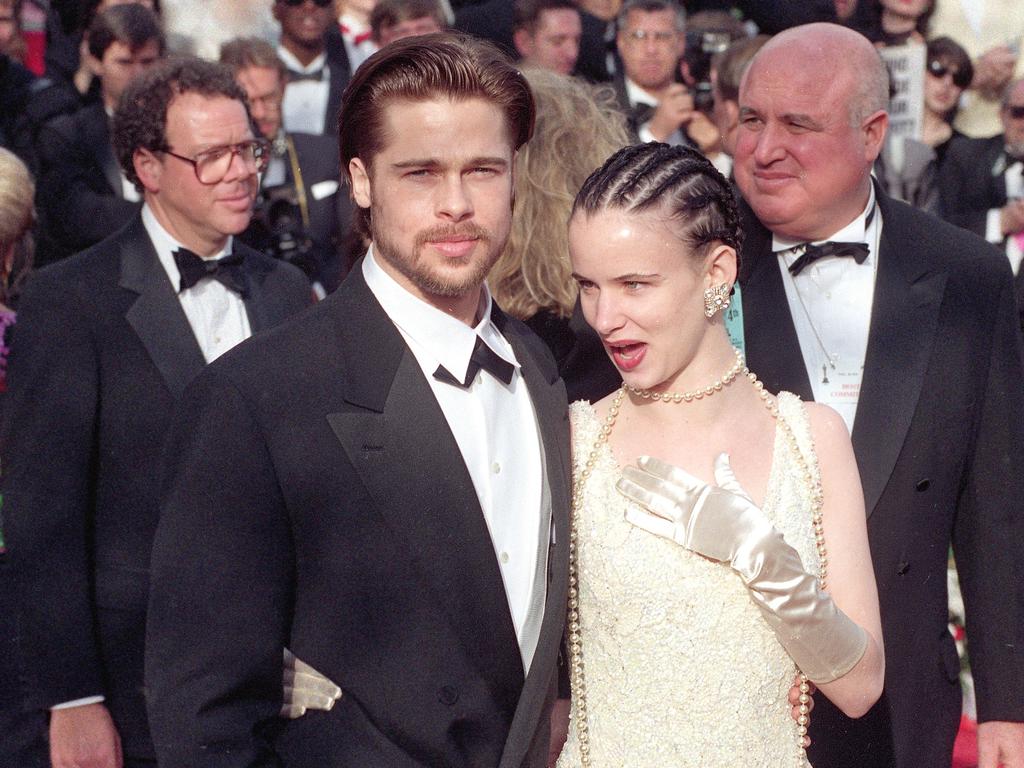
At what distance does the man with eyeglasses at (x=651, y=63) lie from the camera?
695 cm

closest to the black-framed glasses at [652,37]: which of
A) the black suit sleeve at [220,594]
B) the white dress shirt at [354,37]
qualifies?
the white dress shirt at [354,37]

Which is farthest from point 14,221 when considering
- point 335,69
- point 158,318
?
point 335,69

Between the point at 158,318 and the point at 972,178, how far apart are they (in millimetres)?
5071

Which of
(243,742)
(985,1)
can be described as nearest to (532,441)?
(243,742)

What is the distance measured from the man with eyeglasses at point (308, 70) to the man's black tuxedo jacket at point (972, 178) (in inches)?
126

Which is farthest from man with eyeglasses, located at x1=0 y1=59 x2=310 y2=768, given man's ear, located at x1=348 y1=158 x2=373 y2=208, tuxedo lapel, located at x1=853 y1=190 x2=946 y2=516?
tuxedo lapel, located at x1=853 y1=190 x2=946 y2=516

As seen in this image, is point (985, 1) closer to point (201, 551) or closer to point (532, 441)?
point (532, 441)

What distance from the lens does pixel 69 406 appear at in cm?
331

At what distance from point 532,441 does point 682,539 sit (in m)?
0.33

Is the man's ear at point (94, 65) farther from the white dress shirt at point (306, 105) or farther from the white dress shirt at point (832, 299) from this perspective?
the white dress shirt at point (832, 299)

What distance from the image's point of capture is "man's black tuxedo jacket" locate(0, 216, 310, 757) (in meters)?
3.28

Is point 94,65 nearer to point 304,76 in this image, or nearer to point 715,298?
point 304,76

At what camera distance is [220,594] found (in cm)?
218

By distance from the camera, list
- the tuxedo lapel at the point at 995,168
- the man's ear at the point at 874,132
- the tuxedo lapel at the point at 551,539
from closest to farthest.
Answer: the tuxedo lapel at the point at 551,539 → the man's ear at the point at 874,132 → the tuxedo lapel at the point at 995,168
